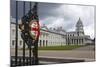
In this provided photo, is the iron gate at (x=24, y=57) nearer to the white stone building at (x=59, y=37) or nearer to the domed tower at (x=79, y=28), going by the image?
the white stone building at (x=59, y=37)

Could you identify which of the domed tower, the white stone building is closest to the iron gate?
the white stone building

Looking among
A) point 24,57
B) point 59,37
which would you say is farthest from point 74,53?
point 24,57

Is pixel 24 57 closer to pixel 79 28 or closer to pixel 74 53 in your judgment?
pixel 74 53

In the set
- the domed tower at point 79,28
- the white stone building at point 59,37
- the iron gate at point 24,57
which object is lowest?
the iron gate at point 24,57

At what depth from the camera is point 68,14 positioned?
126 inches

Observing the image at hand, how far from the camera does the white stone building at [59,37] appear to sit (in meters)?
2.95

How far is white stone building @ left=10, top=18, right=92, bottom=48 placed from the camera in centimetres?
295

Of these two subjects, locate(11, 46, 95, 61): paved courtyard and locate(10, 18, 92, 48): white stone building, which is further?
locate(11, 46, 95, 61): paved courtyard

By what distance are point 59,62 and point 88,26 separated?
28.1 inches

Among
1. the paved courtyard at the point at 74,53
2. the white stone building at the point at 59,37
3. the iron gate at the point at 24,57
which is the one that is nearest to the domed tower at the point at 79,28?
the white stone building at the point at 59,37

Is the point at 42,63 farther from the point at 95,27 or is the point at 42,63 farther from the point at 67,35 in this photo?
the point at 95,27

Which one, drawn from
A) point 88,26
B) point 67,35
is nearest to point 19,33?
point 67,35

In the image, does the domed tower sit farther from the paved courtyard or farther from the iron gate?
the iron gate

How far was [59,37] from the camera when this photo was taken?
3.16 m
